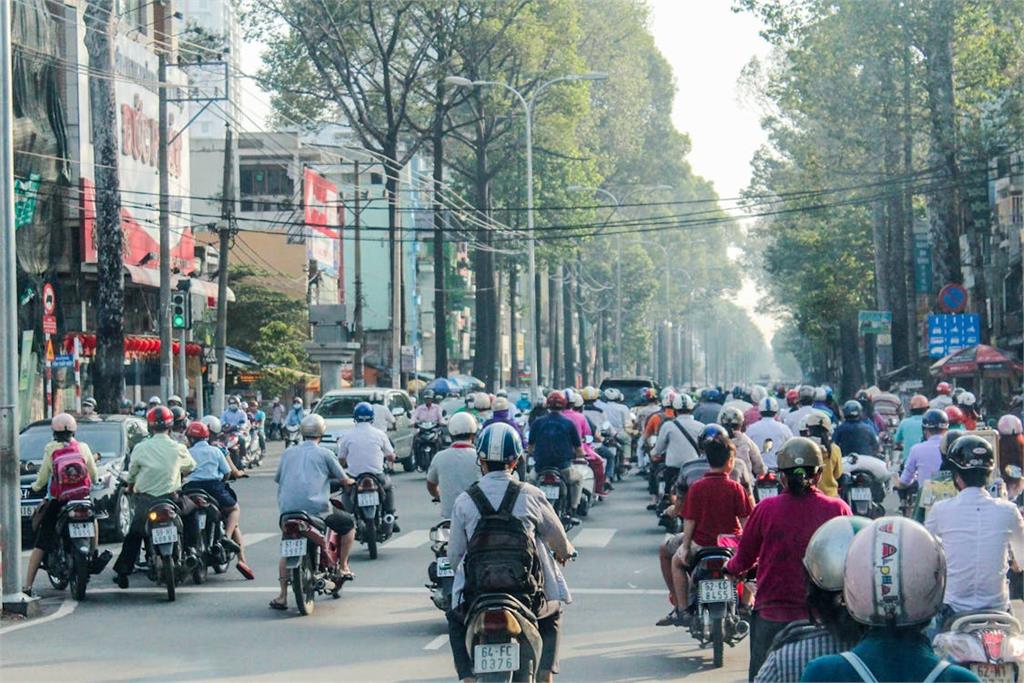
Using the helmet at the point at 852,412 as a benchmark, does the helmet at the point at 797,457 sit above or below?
below

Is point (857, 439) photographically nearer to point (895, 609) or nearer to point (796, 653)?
point (796, 653)

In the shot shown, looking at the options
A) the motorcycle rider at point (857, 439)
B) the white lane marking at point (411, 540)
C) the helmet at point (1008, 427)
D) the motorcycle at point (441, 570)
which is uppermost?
the helmet at point (1008, 427)

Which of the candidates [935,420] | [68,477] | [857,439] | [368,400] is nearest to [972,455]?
[935,420]

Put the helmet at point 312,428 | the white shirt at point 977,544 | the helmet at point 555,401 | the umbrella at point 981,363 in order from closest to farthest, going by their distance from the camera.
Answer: the white shirt at point 977,544
the helmet at point 312,428
the helmet at point 555,401
the umbrella at point 981,363

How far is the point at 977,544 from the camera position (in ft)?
26.6

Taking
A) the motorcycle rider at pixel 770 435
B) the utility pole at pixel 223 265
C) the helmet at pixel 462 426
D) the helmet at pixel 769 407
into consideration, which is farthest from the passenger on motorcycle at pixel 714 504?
the utility pole at pixel 223 265

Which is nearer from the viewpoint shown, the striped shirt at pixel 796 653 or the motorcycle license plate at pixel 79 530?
the striped shirt at pixel 796 653

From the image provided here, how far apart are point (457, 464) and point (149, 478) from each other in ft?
12.9

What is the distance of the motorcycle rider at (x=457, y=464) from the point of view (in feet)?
41.3

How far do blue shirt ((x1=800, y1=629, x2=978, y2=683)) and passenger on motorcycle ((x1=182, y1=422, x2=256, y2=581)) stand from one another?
12.9 meters

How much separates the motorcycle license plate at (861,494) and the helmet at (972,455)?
379 inches

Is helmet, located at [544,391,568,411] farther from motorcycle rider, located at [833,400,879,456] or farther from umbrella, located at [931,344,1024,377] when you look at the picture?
umbrella, located at [931,344,1024,377]

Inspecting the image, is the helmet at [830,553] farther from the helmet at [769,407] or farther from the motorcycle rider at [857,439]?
the helmet at [769,407]

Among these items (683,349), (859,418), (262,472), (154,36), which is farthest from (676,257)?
(859,418)
